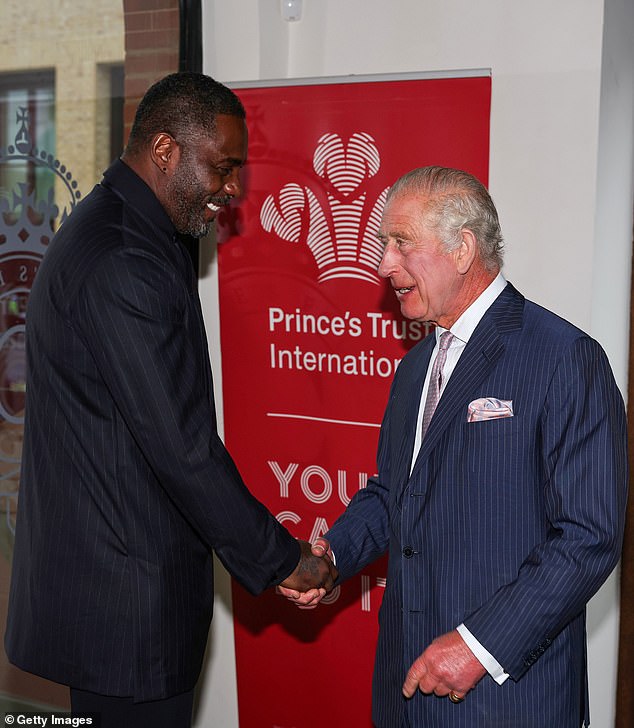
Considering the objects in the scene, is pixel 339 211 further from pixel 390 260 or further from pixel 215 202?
pixel 390 260

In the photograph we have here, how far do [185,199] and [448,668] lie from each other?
4.16ft

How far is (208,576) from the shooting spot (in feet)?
7.75

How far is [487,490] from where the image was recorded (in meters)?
1.97

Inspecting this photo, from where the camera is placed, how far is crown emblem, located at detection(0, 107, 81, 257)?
3.12 metres

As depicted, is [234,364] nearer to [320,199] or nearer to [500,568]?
[320,199]

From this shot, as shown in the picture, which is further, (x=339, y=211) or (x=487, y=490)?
(x=339, y=211)

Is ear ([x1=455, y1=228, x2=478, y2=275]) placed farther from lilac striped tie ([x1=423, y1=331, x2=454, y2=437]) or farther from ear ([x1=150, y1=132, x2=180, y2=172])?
ear ([x1=150, y1=132, x2=180, y2=172])

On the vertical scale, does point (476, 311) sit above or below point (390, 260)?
below

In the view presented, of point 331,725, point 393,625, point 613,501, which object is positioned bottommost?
point 331,725

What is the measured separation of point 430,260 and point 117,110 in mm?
1719

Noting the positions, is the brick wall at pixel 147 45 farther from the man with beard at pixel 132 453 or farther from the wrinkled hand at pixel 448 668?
the wrinkled hand at pixel 448 668

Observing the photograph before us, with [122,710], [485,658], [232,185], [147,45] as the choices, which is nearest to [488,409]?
[485,658]

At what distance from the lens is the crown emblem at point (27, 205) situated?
3121mm

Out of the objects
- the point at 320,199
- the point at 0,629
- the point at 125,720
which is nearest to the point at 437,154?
the point at 320,199
